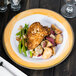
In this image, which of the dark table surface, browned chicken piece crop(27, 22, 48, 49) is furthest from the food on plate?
the dark table surface

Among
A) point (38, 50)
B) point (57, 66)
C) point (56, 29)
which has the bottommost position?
point (57, 66)

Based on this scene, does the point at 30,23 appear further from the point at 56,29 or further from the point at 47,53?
the point at 47,53

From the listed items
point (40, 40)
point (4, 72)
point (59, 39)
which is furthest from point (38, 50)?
point (4, 72)

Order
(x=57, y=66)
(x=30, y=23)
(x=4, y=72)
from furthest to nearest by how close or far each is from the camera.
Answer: (x=30, y=23), (x=57, y=66), (x=4, y=72)

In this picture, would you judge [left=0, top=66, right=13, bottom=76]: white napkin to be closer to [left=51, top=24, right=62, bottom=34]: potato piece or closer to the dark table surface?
the dark table surface

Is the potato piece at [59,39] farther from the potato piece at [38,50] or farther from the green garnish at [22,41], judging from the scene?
the green garnish at [22,41]

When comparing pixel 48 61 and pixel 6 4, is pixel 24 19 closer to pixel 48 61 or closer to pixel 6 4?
pixel 6 4

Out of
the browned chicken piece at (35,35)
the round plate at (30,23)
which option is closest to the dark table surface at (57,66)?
the round plate at (30,23)
